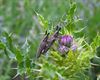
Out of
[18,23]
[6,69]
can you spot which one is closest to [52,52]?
[6,69]

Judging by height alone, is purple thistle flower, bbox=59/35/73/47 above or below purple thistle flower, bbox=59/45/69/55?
above

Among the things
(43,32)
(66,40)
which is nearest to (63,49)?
(66,40)

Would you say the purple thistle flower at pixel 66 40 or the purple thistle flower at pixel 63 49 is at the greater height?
the purple thistle flower at pixel 66 40

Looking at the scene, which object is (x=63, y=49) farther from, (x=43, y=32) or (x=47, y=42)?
(x=43, y=32)

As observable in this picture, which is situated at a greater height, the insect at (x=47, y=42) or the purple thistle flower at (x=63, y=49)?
the insect at (x=47, y=42)

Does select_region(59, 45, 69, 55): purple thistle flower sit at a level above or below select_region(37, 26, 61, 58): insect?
below
